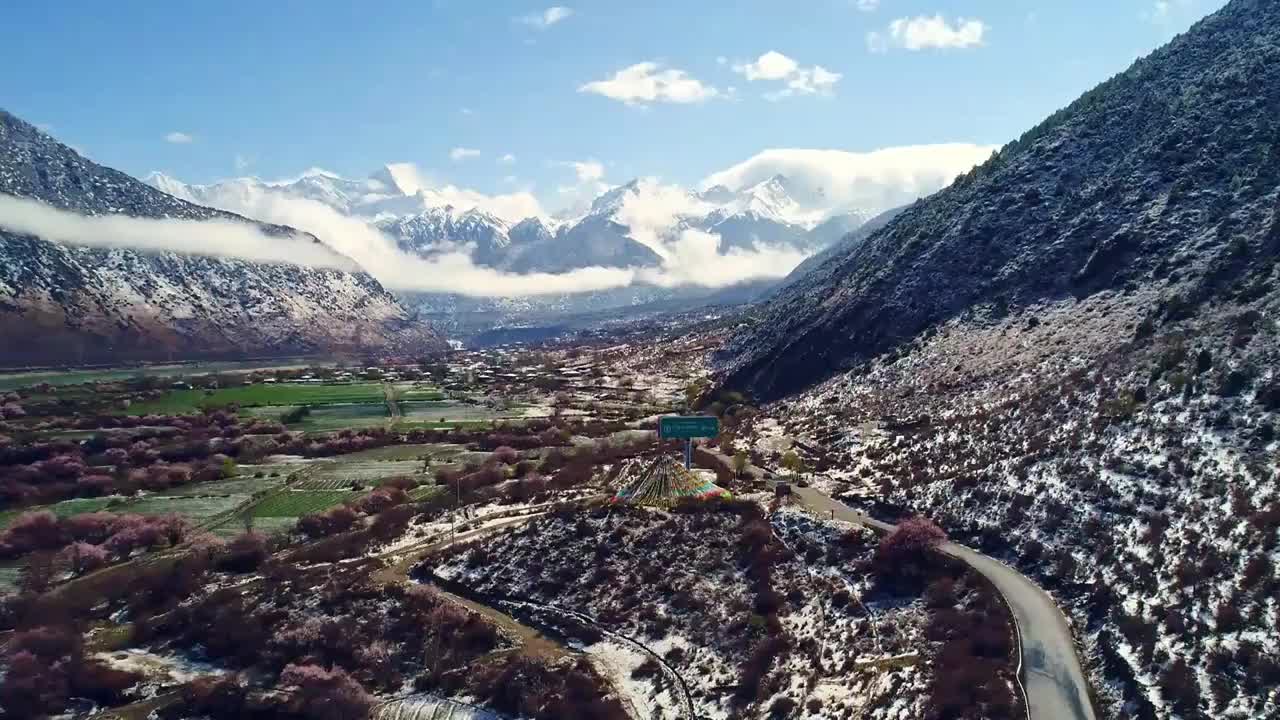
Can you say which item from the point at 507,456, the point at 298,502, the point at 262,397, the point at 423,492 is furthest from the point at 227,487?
the point at 262,397

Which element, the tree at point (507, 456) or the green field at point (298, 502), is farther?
the tree at point (507, 456)

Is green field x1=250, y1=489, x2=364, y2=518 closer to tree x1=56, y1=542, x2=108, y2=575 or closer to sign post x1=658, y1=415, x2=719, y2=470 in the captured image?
tree x1=56, y1=542, x2=108, y2=575

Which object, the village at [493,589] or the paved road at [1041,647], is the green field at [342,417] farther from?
the paved road at [1041,647]

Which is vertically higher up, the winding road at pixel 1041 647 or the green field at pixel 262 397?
the green field at pixel 262 397

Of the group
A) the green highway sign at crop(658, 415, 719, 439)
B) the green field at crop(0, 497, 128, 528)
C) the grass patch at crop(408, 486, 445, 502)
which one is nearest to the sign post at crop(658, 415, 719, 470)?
A: the green highway sign at crop(658, 415, 719, 439)

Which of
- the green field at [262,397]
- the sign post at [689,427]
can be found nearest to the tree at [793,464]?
the sign post at [689,427]

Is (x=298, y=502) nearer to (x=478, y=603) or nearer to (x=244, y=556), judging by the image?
(x=244, y=556)

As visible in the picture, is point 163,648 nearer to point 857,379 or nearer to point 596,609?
point 596,609

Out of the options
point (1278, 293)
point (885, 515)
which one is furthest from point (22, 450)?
point (1278, 293)
